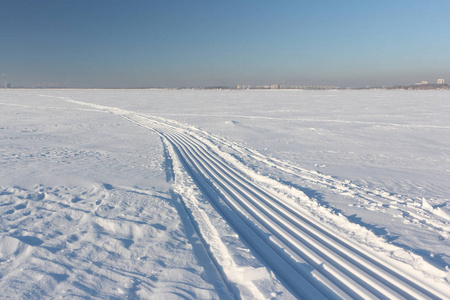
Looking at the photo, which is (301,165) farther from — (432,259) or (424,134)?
(424,134)

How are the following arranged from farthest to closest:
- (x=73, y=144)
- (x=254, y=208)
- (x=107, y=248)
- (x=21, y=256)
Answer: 1. (x=73, y=144)
2. (x=254, y=208)
3. (x=107, y=248)
4. (x=21, y=256)

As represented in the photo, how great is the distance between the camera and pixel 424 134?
1376 centimetres

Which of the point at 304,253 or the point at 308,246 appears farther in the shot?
the point at 308,246

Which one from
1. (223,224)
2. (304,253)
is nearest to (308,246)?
(304,253)

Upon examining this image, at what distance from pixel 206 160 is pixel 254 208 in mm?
3770

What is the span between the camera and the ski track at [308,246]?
318 cm

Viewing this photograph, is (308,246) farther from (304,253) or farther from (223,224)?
(223,224)

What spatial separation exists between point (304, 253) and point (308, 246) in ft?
0.65

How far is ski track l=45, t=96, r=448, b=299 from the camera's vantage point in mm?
3182

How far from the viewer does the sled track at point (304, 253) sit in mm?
3166

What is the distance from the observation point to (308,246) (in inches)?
157

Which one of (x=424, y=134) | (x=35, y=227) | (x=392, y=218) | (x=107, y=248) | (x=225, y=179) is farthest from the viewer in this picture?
(x=424, y=134)

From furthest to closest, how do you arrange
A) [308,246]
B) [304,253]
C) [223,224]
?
1. [223,224]
2. [308,246]
3. [304,253]

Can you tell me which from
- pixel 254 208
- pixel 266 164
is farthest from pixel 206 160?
pixel 254 208
